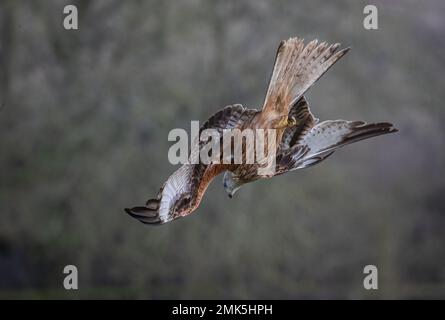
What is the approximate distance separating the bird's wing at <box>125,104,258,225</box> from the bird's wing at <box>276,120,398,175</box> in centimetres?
27

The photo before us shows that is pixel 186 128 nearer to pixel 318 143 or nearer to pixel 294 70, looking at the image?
pixel 318 143

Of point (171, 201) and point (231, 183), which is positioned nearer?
point (171, 201)

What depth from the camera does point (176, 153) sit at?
3852 millimetres

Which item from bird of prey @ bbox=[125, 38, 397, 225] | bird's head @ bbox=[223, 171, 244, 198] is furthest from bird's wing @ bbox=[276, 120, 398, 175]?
bird's head @ bbox=[223, 171, 244, 198]

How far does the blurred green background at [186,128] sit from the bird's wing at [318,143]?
7.46 metres

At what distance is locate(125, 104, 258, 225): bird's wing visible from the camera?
322cm

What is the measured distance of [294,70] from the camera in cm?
336

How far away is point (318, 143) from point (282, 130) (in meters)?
0.17

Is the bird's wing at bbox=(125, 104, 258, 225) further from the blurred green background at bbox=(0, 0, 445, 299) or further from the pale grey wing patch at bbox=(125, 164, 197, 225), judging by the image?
the blurred green background at bbox=(0, 0, 445, 299)

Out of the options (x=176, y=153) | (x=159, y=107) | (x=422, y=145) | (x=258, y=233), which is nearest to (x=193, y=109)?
(x=159, y=107)

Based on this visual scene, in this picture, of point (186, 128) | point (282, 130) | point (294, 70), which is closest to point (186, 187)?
point (282, 130)

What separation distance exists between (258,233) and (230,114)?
26.0ft

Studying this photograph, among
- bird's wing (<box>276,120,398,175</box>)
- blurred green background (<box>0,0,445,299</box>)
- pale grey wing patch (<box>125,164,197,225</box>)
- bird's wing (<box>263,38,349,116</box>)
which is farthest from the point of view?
blurred green background (<box>0,0,445,299</box>)

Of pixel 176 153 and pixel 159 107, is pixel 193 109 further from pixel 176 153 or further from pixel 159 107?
pixel 176 153
